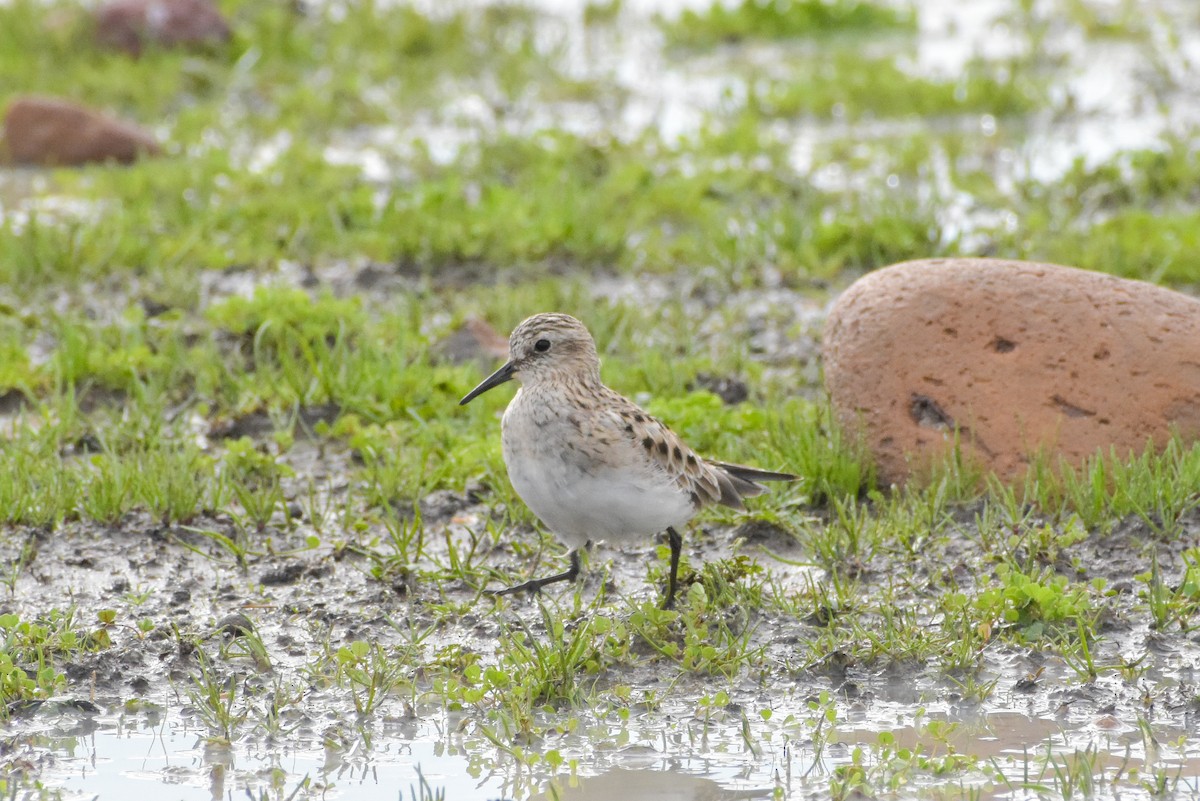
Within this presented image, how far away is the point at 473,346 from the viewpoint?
8398 millimetres

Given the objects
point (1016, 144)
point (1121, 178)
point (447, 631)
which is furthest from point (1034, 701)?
point (1016, 144)

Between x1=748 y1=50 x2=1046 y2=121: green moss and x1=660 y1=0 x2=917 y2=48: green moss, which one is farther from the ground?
x1=660 y1=0 x2=917 y2=48: green moss

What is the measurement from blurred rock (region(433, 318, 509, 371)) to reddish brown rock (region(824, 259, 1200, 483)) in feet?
6.65

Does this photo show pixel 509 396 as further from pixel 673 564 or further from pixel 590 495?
Result: pixel 590 495

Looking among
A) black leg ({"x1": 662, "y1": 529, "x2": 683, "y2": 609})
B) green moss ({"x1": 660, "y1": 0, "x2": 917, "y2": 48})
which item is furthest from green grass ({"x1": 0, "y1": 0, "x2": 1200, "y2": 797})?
green moss ({"x1": 660, "y1": 0, "x2": 917, "y2": 48})

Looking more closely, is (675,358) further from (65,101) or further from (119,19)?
(119,19)

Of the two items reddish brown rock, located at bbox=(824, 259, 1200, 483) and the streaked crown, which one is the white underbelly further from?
reddish brown rock, located at bbox=(824, 259, 1200, 483)

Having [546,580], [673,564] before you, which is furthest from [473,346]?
[673,564]

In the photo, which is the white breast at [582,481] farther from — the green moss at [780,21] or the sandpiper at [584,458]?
the green moss at [780,21]

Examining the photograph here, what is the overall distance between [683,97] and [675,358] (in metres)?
5.42

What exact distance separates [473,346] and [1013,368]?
110 inches

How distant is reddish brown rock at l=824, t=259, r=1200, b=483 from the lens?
22.1 ft

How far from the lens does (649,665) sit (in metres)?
5.70

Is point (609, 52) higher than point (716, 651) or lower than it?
higher
